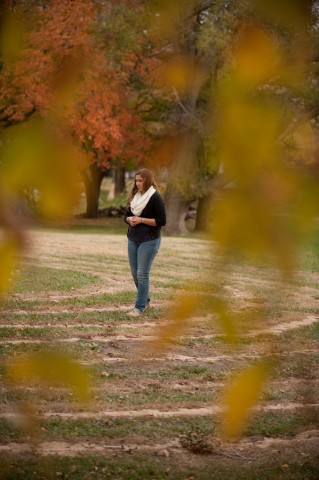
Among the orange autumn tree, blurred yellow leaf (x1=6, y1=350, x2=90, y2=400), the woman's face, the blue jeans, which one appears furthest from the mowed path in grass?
the woman's face

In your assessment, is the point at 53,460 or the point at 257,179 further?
the point at 53,460

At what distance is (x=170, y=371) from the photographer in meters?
5.46

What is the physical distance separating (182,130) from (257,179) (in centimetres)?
33

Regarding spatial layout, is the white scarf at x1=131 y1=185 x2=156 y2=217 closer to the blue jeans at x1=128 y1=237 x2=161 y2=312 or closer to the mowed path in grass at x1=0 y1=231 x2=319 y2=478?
the blue jeans at x1=128 y1=237 x2=161 y2=312

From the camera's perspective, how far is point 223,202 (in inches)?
40.4

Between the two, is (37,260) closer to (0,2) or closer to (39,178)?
(39,178)

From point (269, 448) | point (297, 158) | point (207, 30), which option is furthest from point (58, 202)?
point (269, 448)

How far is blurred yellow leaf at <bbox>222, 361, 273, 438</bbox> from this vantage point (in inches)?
45.4

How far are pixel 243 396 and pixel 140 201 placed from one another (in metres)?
5.91

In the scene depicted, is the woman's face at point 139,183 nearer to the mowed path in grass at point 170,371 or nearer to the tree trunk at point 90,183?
the mowed path in grass at point 170,371

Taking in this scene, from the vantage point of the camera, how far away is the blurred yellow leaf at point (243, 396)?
45.4 inches

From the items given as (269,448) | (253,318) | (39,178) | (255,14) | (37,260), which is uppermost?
(255,14)

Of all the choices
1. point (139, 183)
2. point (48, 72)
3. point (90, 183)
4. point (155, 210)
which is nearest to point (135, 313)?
point (155, 210)

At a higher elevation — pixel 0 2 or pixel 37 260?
pixel 0 2
